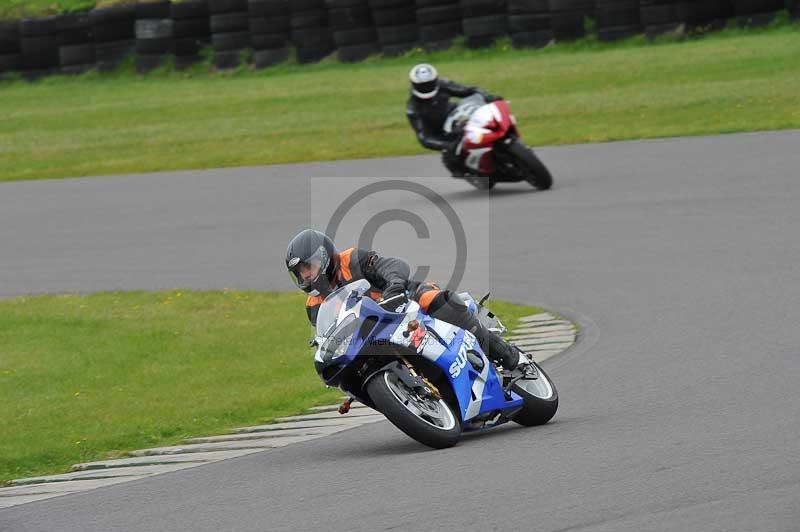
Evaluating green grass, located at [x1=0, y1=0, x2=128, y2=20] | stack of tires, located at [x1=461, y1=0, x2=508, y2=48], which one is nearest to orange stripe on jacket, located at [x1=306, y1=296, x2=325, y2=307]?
stack of tires, located at [x1=461, y1=0, x2=508, y2=48]

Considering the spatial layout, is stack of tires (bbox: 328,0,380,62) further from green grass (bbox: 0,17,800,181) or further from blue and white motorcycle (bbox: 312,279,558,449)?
blue and white motorcycle (bbox: 312,279,558,449)

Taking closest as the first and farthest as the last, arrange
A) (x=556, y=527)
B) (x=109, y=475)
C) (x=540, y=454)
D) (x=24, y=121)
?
(x=556, y=527) < (x=540, y=454) < (x=109, y=475) < (x=24, y=121)

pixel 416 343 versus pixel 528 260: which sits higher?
pixel 416 343

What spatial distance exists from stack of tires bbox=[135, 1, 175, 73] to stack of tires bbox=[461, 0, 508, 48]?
7.36 meters

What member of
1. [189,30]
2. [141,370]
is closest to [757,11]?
[189,30]

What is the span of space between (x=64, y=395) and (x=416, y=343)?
3.72 metres

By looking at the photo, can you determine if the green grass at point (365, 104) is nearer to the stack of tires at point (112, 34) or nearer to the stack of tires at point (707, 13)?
the stack of tires at point (707, 13)

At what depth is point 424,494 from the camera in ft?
21.0

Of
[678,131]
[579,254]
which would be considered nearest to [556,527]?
[579,254]

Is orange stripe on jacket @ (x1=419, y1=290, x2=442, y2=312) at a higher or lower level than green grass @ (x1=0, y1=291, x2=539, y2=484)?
higher

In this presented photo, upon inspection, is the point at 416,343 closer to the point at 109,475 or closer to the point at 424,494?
the point at 424,494

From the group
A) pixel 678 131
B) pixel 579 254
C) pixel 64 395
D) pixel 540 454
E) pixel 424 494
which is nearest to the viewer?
pixel 424 494

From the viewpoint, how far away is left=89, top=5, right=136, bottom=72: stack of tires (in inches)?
1309

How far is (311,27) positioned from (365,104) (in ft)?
15.1
